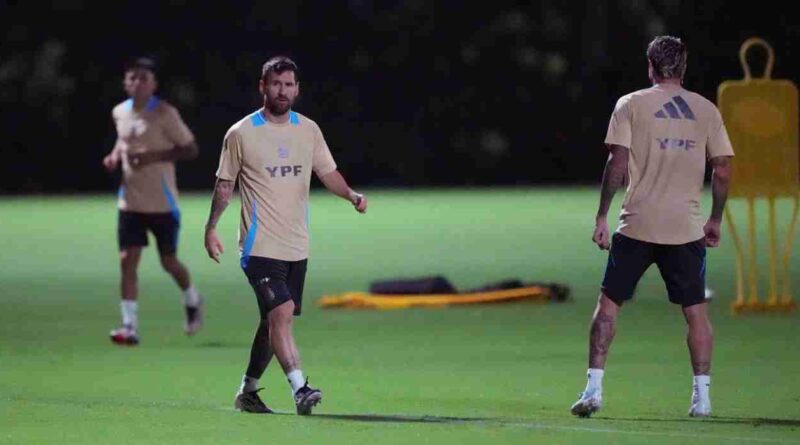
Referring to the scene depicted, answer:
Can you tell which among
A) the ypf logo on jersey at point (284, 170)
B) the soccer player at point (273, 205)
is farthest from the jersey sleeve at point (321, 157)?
the ypf logo on jersey at point (284, 170)

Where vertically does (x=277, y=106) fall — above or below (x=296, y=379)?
above

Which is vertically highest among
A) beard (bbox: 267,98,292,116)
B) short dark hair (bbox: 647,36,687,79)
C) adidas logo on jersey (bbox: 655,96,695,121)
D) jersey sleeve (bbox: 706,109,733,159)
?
short dark hair (bbox: 647,36,687,79)

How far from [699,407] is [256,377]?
7.78ft

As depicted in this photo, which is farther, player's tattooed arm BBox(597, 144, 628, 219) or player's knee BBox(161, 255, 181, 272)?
player's knee BBox(161, 255, 181, 272)

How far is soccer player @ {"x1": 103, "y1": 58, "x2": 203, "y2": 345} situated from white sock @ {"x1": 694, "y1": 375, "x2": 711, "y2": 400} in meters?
6.12

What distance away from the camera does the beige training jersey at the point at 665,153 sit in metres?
9.97

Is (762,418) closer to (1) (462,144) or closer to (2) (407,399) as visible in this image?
(2) (407,399)

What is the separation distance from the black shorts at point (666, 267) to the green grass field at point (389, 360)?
2.12 feet

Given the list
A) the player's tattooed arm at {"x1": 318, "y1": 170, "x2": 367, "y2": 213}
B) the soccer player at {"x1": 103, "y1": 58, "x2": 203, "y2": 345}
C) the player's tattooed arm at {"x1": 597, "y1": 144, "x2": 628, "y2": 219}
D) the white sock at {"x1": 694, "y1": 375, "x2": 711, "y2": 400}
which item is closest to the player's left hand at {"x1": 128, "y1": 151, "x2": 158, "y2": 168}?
the soccer player at {"x1": 103, "y1": 58, "x2": 203, "y2": 345}

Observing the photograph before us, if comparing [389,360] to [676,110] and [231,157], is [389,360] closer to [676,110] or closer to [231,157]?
[231,157]

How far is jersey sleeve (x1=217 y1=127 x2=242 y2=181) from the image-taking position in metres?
10.3

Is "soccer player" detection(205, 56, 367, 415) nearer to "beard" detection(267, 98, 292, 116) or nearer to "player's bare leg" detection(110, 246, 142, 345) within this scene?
"beard" detection(267, 98, 292, 116)

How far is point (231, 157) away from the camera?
33.8 feet

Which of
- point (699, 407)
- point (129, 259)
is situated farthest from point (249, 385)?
point (129, 259)
